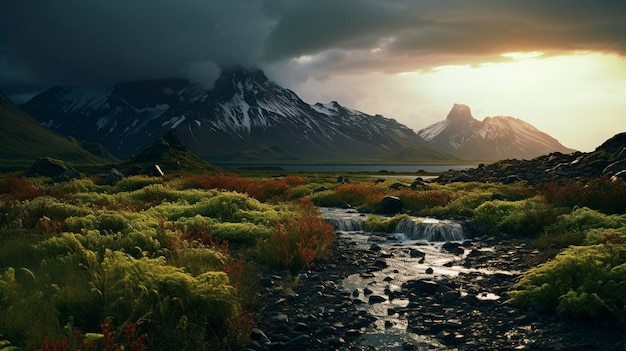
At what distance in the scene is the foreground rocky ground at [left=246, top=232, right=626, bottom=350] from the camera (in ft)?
31.6

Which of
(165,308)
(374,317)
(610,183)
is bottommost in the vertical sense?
(374,317)

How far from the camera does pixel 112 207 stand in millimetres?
20672

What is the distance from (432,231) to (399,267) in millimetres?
7422

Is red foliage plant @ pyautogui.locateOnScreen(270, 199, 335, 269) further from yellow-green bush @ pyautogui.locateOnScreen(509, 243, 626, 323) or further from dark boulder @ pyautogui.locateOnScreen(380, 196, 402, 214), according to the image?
dark boulder @ pyautogui.locateOnScreen(380, 196, 402, 214)

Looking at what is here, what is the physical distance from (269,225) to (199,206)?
445 cm

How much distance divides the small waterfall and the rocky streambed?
16.2ft

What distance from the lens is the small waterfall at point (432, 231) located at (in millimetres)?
23453

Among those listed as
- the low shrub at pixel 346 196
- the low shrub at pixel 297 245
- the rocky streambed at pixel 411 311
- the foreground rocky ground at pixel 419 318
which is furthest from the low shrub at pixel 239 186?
the foreground rocky ground at pixel 419 318

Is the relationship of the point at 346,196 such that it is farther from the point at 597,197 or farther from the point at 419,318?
the point at 419,318

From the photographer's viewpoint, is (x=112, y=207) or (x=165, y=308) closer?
(x=165, y=308)

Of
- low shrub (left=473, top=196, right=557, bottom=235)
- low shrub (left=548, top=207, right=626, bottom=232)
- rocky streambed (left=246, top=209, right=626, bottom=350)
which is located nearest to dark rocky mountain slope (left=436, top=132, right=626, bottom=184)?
low shrub (left=473, top=196, right=557, bottom=235)

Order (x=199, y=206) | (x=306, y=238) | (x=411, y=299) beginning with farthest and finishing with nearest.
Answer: (x=199, y=206)
(x=306, y=238)
(x=411, y=299)

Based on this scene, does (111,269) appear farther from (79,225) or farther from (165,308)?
(79,225)

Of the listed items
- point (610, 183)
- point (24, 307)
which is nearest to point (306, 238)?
point (24, 307)
